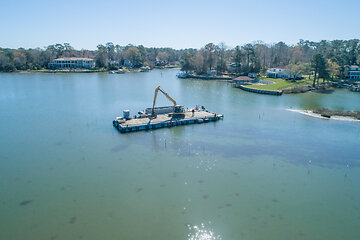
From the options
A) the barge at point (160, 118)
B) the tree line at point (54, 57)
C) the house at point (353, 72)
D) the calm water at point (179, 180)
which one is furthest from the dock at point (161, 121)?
the tree line at point (54, 57)

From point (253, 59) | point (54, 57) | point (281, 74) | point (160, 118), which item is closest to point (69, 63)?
point (54, 57)

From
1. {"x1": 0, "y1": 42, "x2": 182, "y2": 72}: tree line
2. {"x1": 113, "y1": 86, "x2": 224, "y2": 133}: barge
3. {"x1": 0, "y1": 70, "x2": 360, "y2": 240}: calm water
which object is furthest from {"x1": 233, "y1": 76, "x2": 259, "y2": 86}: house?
{"x1": 0, "y1": 42, "x2": 182, "y2": 72}: tree line

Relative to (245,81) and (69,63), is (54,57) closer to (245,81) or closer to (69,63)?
(69,63)

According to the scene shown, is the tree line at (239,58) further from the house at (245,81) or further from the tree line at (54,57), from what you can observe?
the house at (245,81)

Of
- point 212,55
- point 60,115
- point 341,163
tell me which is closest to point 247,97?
point 341,163

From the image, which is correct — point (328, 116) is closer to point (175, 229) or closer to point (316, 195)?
point (316, 195)
